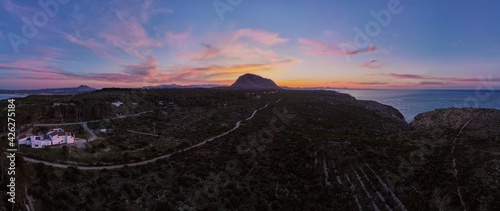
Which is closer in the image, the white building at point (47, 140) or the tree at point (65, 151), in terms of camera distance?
the tree at point (65, 151)

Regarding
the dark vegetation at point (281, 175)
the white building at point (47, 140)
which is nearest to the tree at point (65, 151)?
the dark vegetation at point (281, 175)

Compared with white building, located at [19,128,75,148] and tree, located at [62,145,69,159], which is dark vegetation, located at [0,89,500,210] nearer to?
tree, located at [62,145,69,159]

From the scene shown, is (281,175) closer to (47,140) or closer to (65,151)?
(65,151)

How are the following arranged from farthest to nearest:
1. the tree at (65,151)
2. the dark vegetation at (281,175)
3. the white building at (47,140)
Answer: the white building at (47,140)
the tree at (65,151)
the dark vegetation at (281,175)

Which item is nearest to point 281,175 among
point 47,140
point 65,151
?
point 65,151

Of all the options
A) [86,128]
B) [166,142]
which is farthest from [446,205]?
[86,128]

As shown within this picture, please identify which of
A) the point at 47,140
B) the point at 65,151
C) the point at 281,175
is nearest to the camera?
the point at 281,175

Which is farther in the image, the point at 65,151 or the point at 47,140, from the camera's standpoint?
the point at 47,140

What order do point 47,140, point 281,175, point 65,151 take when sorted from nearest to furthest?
point 281,175, point 65,151, point 47,140

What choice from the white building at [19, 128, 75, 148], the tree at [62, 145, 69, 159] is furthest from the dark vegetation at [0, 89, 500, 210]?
the white building at [19, 128, 75, 148]

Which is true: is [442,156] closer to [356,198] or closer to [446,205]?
[446,205]

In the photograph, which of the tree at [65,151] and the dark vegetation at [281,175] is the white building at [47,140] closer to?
the tree at [65,151]
